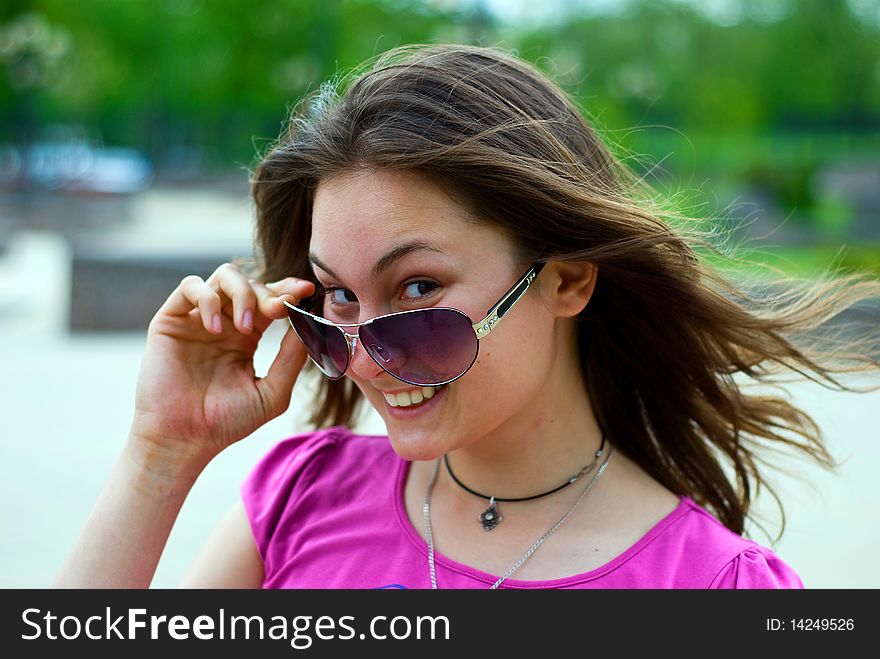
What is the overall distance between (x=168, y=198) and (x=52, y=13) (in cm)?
813

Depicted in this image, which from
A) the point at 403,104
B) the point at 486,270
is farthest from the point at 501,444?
the point at 403,104

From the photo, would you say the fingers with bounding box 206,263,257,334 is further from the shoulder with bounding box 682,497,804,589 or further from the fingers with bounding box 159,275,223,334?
the shoulder with bounding box 682,497,804,589

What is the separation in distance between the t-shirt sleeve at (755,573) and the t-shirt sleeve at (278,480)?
89 cm

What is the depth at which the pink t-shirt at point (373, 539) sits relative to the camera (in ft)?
6.03

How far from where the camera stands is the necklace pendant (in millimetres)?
2037

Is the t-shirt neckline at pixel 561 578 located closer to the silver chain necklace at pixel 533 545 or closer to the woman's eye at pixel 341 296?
the silver chain necklace at pixel 533 545

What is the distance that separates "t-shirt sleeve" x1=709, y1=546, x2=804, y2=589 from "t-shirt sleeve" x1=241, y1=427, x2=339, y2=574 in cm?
89

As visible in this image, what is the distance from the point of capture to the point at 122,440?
21.3 ft

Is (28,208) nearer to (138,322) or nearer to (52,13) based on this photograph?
(52,13)

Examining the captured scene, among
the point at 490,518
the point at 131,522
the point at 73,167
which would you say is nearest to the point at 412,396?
the point at 490,518

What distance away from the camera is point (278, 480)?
226 cm

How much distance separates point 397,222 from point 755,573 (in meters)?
0.86

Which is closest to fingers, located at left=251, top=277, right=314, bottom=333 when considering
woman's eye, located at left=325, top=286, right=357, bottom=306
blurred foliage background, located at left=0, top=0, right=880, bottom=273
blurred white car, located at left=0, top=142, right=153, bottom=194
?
woman's eye, located at left=325, top=286, right=357, bottom=306

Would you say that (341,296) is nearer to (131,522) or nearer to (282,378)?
(282,378)
